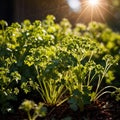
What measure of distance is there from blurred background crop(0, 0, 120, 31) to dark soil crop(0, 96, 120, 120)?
13.3ft

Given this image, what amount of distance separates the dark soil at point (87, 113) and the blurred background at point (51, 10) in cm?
405

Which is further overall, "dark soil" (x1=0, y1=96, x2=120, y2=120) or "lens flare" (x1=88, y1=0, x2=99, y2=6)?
"lens flare" (x1=88, y1=0, x2=99, y2=6)

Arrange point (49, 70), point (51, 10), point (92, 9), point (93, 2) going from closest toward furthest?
point (49, 70), point (93, 2), point (51, 10), point (92, 9)

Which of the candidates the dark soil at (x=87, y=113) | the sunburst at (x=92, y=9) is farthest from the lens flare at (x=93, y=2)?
the dark soil at (x=87, y=113)

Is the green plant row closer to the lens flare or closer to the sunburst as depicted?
the lens flare

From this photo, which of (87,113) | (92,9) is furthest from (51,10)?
(87,113)

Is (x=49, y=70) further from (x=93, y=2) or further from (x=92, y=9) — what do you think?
(x=92, y=9)

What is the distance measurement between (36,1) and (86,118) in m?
4.82

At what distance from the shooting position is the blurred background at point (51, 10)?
7285mm

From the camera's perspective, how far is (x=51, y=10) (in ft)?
23.9

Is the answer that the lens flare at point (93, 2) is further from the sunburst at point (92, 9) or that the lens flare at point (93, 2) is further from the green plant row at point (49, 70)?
the green plant row at point (49, 70)

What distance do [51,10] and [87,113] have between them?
436 centimetres

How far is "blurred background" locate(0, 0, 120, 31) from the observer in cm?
729

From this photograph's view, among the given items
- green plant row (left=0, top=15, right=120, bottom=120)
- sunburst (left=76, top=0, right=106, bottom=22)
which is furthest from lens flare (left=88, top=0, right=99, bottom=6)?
green plant row (left=0, top=15, right=120, bottom=120)
